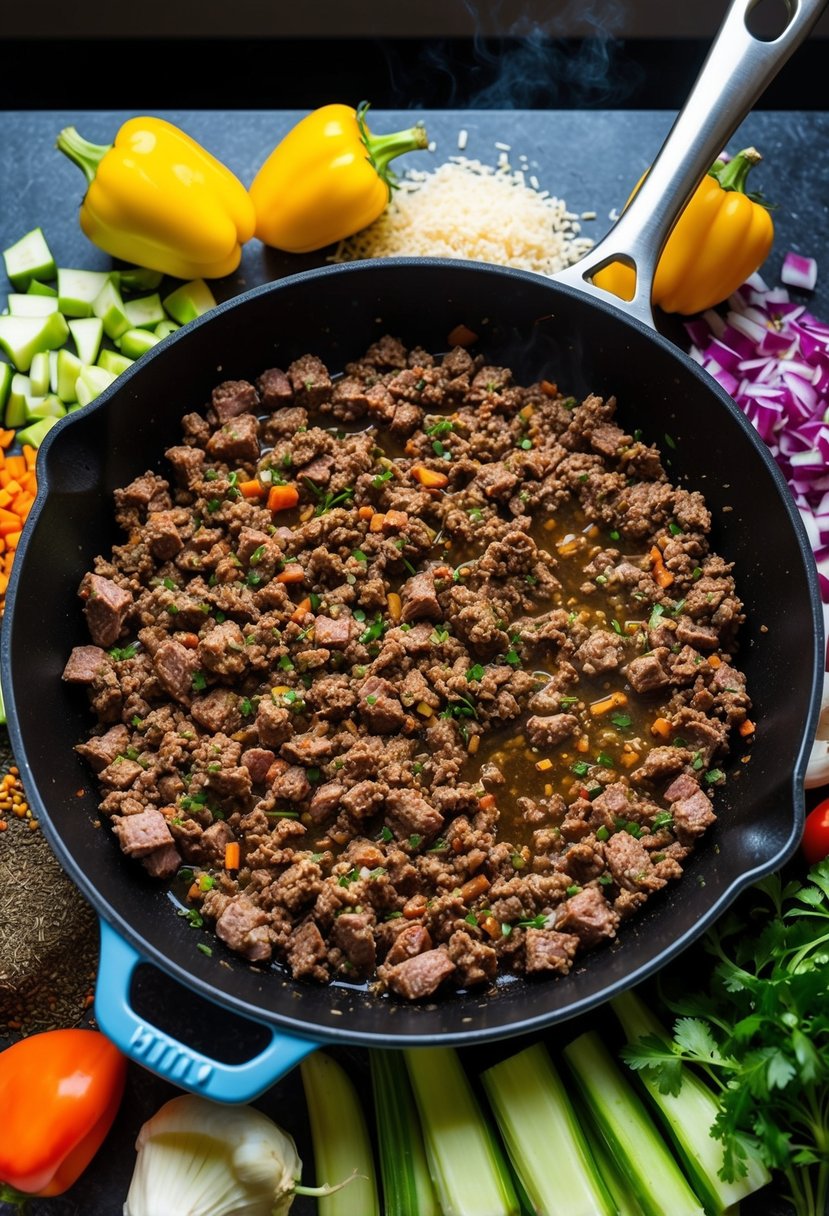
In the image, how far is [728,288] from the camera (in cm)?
426

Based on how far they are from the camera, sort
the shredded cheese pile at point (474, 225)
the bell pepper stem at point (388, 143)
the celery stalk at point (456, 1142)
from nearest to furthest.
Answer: the celery stalk at point (456, 1142) → the bell pepper stem at point (388, 143) → the shredded cheese pile at point (474, 225)

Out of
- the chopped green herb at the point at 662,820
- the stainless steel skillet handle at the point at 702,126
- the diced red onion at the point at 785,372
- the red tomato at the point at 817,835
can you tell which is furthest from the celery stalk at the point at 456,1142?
the stainless steel skillet handle at the point at 702,126

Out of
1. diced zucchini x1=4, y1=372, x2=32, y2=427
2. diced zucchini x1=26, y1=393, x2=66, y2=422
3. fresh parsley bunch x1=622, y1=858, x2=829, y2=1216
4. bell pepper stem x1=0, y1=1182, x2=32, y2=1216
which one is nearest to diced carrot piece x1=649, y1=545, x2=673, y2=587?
fresh parsley bunch x1=622, y1=858, x2=829, y2=1216

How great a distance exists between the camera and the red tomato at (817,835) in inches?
145

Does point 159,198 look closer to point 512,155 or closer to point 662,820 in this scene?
point 512,155

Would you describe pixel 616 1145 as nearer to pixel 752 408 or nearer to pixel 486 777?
pixel 486 777

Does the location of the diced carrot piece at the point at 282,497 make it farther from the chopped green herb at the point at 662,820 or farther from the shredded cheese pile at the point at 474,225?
the chopped green herb at the point at 662,820

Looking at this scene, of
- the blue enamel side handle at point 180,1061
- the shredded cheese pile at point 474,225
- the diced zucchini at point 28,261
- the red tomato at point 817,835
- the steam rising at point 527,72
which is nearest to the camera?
the blue enamel side handle at point 180,1061

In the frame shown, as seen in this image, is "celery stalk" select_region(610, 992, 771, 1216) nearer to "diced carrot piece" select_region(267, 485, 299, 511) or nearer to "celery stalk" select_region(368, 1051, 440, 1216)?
"celery stalk" select_region(368, 1051, 440, 1216)

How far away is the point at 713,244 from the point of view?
13.4 feet

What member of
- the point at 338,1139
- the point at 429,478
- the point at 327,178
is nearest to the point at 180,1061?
the point at 338,1139

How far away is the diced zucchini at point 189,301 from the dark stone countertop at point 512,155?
0.10 meters

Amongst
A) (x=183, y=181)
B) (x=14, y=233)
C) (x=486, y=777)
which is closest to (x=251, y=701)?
(x=486, y=777)

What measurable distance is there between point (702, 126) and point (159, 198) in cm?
180
